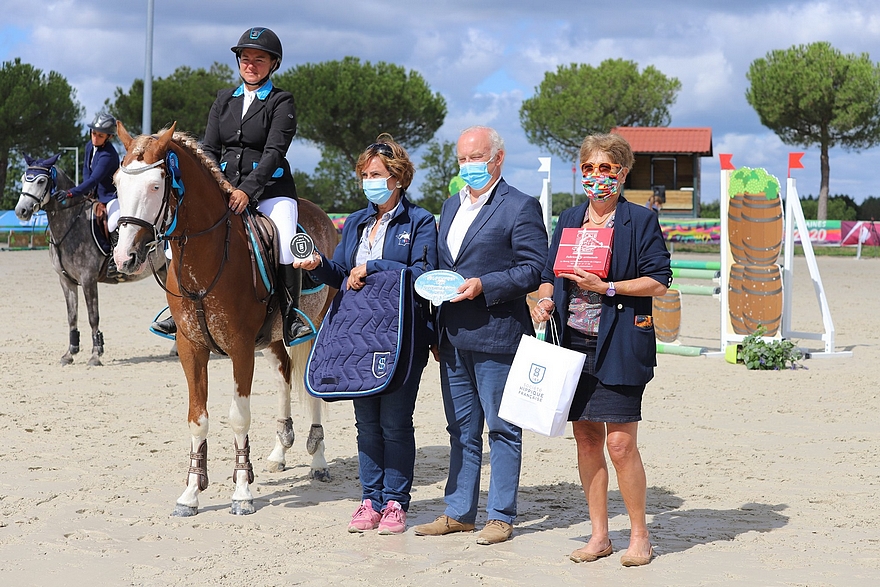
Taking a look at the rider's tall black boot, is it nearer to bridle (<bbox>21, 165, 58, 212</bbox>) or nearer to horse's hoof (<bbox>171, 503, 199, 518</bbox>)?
horse's hoof (<bbox>171, 503, 199, 518</bbox>)

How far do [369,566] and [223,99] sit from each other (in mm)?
3000

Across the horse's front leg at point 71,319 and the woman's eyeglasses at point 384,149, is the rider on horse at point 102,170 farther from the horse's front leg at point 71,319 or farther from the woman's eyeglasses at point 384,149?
the woman's eyeglasses at point 384,149

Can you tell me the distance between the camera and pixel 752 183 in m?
10.5

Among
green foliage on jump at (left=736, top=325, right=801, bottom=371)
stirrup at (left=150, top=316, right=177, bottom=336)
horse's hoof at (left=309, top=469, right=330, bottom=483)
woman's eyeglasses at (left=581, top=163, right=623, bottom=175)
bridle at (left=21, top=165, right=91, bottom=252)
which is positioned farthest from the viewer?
bridle at (left=21, top=165, right=91, bottom=252)

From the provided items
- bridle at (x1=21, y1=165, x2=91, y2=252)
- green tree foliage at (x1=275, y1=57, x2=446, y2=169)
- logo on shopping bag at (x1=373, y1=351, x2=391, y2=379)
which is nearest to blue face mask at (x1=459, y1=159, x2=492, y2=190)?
logo on shopping bag at (x1=373, y1=351, x2=391, y2=379)

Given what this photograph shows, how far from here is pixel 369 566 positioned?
427 cm

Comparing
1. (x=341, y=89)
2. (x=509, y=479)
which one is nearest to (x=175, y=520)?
(x=509, y=479)

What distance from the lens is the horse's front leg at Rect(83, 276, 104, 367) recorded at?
1030cm

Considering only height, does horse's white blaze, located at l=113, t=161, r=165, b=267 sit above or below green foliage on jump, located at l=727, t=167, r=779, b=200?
below

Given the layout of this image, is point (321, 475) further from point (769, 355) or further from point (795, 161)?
point (795, 161)

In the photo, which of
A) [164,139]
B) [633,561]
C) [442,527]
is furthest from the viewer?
[442,527]

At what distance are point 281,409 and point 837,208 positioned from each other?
1618 inches

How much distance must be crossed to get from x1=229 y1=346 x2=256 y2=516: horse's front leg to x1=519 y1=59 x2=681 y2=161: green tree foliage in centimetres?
4507

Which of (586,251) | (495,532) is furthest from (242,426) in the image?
(586,251)
